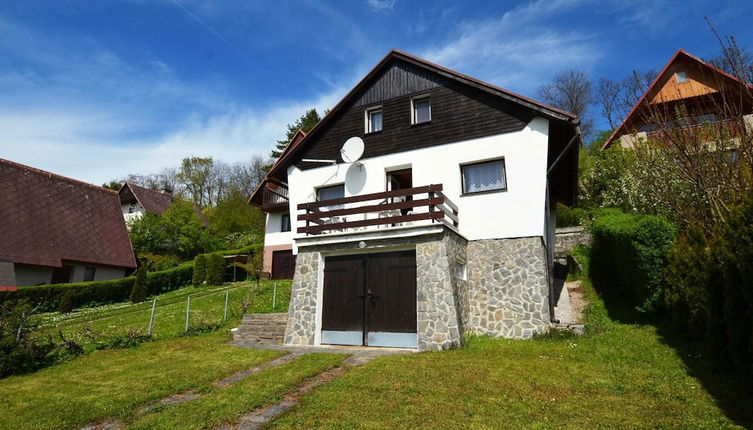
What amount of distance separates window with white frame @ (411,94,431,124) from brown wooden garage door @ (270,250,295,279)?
52.3 ft

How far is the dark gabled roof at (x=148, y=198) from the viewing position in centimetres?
3942

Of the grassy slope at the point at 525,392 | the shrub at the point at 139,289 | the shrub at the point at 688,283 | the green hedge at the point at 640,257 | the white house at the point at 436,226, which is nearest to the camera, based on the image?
the grassy slope at the point at 525,392

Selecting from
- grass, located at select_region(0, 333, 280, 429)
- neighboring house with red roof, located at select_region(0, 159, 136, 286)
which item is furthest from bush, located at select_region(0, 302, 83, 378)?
neighboring house with red roof, located at select_region(0, 159, 136, 286)

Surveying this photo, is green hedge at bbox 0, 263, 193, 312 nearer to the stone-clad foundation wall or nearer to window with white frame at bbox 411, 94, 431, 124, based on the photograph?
the stone-clad foundation wall

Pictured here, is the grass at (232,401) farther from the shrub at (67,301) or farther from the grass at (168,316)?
the shrub at (67,301)

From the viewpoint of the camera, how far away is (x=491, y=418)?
17.9ft

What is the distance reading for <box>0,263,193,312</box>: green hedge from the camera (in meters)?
21.0

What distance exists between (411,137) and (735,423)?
1064 centimetres

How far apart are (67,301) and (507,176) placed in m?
22.8

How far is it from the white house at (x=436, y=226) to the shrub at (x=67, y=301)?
1633 centimetres

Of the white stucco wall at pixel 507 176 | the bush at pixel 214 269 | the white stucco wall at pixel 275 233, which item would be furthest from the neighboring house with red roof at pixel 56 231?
the white stucco wall at pixel 507 176

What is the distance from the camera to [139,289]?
23.3 meters

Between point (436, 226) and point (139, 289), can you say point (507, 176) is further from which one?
point (139, 289)

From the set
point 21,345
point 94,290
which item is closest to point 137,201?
point 94,290
